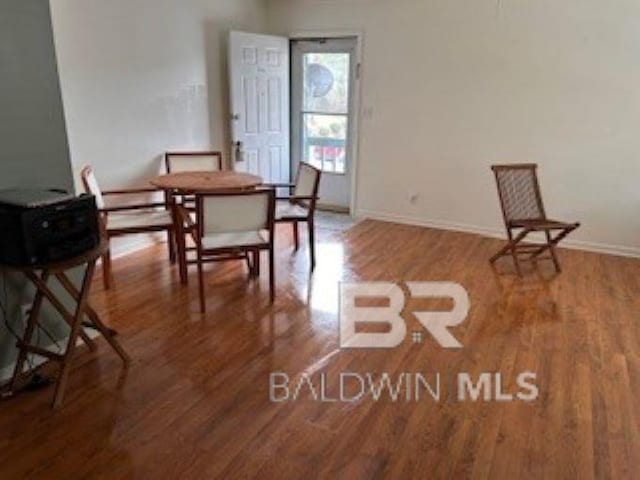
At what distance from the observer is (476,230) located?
203 inches

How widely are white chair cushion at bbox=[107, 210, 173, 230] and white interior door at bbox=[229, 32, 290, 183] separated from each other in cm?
161

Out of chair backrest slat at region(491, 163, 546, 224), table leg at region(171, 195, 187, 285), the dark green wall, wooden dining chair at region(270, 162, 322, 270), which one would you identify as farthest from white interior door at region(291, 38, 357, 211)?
the dark green wall

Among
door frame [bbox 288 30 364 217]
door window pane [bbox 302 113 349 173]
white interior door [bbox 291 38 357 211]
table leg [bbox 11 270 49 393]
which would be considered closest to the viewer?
table leg [bbox 11 270 49 393]

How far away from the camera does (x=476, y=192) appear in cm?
508

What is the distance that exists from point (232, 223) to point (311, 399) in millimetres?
1370

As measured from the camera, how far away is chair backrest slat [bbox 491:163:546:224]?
4.28m

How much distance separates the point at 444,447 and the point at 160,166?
3.57 m

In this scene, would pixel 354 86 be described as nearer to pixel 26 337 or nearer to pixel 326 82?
pixel 326 82

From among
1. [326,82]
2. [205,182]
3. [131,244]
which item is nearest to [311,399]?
[205,182]

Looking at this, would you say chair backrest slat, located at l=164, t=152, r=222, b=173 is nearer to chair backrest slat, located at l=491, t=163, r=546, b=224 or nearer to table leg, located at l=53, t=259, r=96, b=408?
table leg, located at l=53, t=259, r=96, b=408

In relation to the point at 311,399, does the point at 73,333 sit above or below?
above

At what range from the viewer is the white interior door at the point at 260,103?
5.11m

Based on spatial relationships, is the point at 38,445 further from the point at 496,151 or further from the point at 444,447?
the point at 496,151

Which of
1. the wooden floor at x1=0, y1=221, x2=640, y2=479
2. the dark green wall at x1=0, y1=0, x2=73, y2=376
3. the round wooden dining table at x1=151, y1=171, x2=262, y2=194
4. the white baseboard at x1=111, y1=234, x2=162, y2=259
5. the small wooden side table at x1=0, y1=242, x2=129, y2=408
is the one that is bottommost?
the wooden floor at x1=0, y1=221, x2=640, y2=479
